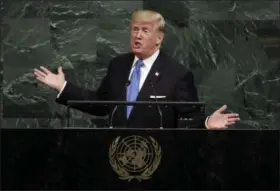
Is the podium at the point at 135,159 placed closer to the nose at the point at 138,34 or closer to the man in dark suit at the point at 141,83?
the man in dark suit at the point at 141,83

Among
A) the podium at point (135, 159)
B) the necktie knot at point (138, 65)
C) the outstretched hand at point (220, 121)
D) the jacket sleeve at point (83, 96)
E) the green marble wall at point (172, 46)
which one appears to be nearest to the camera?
the podium at point (135, 159)

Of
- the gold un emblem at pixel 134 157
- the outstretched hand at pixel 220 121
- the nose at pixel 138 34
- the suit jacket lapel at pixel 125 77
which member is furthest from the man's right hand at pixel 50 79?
the outstretched hand at pixel 220 121

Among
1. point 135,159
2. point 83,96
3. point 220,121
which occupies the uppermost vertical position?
point 83,96

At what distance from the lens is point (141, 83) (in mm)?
4809

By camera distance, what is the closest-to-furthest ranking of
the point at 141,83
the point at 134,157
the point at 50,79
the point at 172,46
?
the point at 134,157, the point at 50,79, the point at 141,83, the point at 172,46

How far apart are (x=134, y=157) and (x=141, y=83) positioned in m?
1.03

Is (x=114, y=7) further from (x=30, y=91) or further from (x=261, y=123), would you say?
(x=261, y=123)

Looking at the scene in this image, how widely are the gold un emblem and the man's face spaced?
121cm

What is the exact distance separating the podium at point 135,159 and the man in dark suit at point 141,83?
0.66m

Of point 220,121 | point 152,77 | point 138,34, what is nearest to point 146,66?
point 152,77

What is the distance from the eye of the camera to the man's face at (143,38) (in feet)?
16.2

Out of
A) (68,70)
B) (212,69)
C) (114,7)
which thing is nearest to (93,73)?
(68,70)

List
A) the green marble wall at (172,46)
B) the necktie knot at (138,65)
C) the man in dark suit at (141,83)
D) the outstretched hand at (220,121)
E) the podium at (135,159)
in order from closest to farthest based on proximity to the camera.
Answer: the podium at (135,159)
the outstretched hand at (220,121)
the man in dark suit at (141,83)
the necktie knot at (138,65)
the green marble wall at (172,46)

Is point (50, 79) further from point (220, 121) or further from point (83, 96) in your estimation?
point (220, 121)
